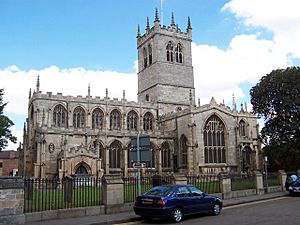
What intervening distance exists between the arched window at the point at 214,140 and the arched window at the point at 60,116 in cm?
1804

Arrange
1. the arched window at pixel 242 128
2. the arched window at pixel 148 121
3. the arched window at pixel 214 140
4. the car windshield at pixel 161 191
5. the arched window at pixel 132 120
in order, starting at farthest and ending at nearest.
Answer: the arched window at pixel 148 121 → the arched window at pixel 242 128 → the arched window at pixel 132 120 → the arched window at pixel 214 140 → the car windshield at pixel 161 191

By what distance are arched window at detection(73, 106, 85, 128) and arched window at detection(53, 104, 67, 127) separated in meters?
1.28

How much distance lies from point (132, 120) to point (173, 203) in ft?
119

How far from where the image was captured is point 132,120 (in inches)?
1913

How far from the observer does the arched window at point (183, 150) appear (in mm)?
43516

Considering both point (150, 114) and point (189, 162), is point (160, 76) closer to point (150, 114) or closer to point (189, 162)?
point (150, 114)

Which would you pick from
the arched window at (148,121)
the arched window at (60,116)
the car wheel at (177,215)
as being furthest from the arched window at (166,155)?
the car wheel at (177,215)

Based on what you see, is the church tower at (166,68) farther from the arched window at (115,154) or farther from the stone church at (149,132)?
the arched window at (115,154)

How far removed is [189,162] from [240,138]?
931 centimetres

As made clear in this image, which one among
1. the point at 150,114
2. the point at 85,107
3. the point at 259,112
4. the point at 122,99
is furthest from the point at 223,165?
the point at 85,107

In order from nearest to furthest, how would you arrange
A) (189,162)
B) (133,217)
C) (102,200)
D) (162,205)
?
1. (162,205)
2. (133,217)
3. (102,200)
4. (189,162)

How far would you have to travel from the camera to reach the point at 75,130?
39656 millimetres

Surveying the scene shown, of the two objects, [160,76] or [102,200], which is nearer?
[102,200]

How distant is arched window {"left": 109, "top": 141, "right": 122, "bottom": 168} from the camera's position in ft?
135
